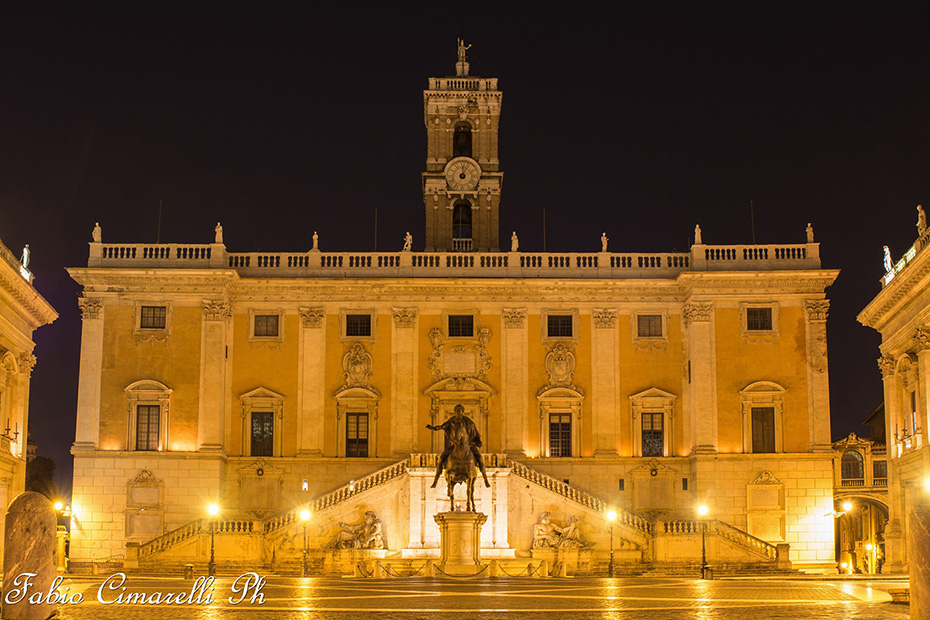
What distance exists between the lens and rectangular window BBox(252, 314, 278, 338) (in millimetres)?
52219

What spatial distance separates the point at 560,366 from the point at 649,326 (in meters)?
4.40

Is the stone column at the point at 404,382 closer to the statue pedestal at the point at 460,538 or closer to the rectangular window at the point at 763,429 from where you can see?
the rectangular window at the point at 763,429

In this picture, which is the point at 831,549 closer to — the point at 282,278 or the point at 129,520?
the point at 282,278

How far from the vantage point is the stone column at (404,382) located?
168 feet

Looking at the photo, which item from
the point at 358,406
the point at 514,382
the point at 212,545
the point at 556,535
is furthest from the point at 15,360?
the point at 556,535

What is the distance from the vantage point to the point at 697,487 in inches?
1948

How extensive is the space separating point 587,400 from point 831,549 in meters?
11.9

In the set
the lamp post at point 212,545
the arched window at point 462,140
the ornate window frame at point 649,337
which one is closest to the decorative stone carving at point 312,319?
the lamp post at point 212,545

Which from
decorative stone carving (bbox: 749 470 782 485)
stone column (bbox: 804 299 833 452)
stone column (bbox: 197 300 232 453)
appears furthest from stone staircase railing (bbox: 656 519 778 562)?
stone column (bbox: 197 300 232 453)

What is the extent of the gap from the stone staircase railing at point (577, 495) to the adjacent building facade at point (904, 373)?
30.6 feet

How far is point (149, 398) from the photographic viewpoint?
5053 cm

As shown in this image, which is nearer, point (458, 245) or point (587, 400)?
point (587, 400)

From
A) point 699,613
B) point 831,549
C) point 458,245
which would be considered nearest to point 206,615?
point 699,613

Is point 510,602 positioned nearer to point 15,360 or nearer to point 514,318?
point 15,360
